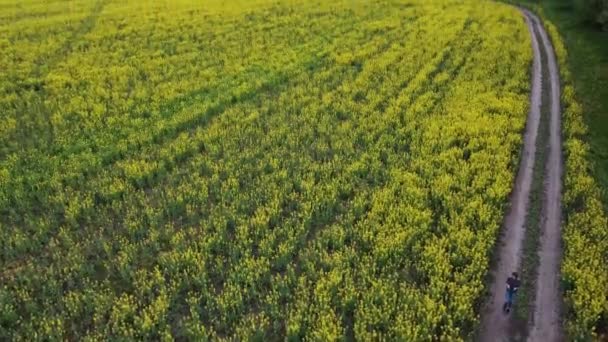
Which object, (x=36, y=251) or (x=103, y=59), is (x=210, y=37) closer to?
(x=103, y=59)

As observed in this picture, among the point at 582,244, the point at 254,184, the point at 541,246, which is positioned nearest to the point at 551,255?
the point at 541,246

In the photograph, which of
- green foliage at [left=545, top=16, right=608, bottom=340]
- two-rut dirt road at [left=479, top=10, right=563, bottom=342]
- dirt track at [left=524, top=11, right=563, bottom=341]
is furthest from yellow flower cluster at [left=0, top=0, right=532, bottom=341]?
green foliage at [left=545, top=16, right=608, bottom=340]

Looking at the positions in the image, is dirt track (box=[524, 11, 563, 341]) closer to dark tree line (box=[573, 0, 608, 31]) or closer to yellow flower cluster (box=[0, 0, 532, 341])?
yellow flower cluster (box=[0, 0, 532, 341])

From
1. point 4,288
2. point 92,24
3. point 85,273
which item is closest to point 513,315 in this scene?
point 85,273

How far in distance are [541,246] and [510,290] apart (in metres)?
4.20

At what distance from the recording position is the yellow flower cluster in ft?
57.4

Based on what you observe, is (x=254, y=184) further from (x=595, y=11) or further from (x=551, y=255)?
(x=595, y=11)

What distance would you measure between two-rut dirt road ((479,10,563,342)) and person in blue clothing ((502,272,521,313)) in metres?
0.29

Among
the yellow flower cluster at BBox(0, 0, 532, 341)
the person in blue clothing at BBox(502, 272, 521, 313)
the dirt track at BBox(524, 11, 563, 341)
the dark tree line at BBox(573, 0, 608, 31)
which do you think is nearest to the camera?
the dirt track at BBox(524, 11, 563, 341)

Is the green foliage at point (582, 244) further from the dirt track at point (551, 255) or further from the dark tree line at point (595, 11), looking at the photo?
the dark tree line at point (595, 11)

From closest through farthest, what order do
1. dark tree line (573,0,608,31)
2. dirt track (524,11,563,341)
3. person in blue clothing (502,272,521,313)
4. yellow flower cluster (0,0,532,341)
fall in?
dirt track (524,11,563,341)
person in blue clothing (502,272,521,313)
yellow flower cluster (0,0,532,341)
dark tree line (573,0,608,31)

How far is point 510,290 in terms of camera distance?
17172 mm

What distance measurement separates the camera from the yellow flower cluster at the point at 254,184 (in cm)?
1748

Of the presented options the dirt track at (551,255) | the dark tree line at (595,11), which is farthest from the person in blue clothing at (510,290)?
the dark tree line at (595,11)
